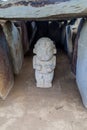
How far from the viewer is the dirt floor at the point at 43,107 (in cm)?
212

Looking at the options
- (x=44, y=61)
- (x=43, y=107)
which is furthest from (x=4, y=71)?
(x=43, y=107)

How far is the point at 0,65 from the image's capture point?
2.64 m

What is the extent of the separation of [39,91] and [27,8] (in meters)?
1.09

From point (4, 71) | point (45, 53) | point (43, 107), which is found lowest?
point (43, 107)

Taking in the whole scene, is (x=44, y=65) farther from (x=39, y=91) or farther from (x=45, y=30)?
(x=45, y=30)

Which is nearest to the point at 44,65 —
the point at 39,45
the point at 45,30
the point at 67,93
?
the point at 39,45

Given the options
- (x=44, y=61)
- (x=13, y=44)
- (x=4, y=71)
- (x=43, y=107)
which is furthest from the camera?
(x=13, y=44)

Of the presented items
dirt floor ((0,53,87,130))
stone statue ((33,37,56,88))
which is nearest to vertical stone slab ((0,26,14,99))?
dirt floor ((0,53,87,130))

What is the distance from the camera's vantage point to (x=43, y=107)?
7.91 ft

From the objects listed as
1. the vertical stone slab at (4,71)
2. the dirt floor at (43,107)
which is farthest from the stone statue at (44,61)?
the vertical stone slab at (4,71)

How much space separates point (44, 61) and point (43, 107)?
0.65m

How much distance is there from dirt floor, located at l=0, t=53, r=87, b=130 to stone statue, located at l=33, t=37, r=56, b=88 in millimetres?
121

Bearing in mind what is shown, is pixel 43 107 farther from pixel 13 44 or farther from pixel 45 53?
pixel 13 44

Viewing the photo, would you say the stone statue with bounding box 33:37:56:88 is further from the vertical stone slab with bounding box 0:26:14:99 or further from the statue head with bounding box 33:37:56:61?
the vertical stone slab with bounding box 0:26:14:99
